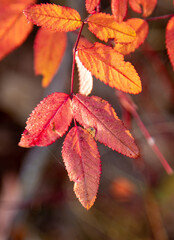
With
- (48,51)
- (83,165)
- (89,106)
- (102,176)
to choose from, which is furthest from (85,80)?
(102,176)

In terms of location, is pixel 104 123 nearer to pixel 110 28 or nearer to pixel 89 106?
pixel 89 106

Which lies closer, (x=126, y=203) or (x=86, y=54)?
(x=86, y=54)

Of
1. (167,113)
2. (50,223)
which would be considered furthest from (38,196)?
(167,113)

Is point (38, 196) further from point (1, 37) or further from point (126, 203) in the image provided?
point (1, 37)

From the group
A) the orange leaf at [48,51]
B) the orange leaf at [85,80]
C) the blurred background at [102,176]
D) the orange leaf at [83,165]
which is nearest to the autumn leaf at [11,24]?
the orange leaf at [48,51]

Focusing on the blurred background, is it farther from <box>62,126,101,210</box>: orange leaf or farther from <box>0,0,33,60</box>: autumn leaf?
<box>62,126,101,210</box>: orange leaf

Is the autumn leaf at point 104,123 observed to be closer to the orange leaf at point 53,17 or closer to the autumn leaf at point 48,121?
the autumn leaf at point 48,121

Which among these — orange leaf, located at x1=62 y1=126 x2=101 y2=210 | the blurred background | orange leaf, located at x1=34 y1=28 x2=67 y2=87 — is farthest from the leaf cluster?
the blurred background
